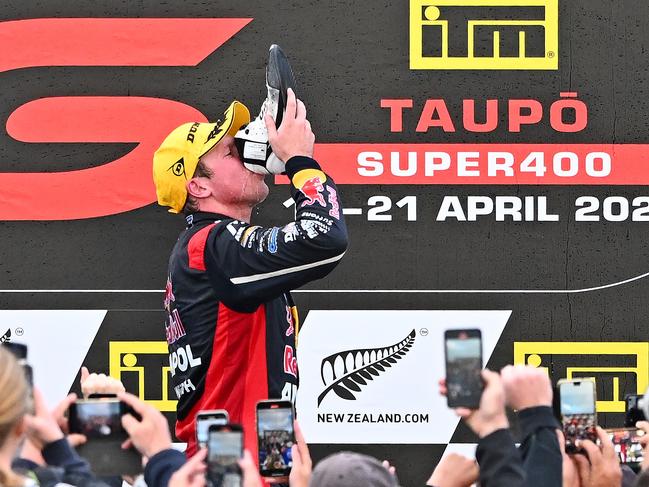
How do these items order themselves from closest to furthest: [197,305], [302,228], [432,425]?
[302,228]
[197,305]
[432,425]

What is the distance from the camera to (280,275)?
3859mm

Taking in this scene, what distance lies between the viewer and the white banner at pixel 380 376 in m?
5.33

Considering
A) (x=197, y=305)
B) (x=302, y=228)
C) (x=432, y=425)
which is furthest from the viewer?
(x=432, y=425)

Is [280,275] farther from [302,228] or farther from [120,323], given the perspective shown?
[120,323]

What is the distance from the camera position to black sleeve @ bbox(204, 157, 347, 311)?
3.82 metres

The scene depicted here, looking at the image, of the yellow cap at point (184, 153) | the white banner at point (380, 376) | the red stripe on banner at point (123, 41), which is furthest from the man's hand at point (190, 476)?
the red stripe on banner at point (123, 41)

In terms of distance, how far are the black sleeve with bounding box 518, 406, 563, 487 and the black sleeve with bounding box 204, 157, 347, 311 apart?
1173mm

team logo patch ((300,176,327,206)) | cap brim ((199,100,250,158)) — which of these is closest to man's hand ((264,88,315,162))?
team logo patch ((300,176,327,206))

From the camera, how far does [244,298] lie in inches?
154

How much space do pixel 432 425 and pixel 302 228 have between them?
1773 mm

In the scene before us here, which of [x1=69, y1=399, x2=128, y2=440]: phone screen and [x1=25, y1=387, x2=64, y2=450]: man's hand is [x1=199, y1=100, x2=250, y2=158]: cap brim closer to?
[x1=69, y1=399, x2=128, y2=440]: phone screen

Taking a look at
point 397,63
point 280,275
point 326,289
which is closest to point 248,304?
point 280,275

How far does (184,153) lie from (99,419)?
1.63m

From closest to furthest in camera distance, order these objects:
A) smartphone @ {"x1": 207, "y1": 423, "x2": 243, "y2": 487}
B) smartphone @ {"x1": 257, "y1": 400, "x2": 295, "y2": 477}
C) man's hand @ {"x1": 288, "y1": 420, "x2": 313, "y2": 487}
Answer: smartphone @ {"x1": 207, "y1": 423, "x2": 243, "y2": 487} < man's hand @ {"x1": 288, "y1": 420, "x2": 313, "y2": 487} < smartphone @ {"x1": 257, "y1": 400, "x2": 295, "y2": 477}
